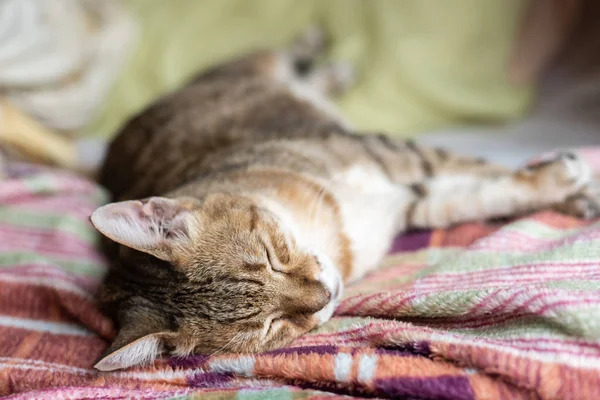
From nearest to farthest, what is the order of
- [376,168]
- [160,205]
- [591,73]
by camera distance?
[160,205] → [376,168] → [591,73]

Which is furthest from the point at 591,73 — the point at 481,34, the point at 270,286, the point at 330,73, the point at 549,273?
the point at 270,286

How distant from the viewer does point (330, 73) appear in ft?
8.16

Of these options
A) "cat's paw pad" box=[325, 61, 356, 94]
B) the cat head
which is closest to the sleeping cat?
the cat head

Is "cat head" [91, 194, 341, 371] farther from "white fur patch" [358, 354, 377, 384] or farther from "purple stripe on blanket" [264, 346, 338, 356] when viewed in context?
"white fur patch" [358, 354, 377, 384]

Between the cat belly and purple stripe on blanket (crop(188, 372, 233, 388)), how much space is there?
1.52 ft

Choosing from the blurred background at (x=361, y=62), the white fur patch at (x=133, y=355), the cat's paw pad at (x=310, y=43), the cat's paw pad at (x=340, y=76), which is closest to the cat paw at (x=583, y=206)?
the blurred background at (x=361, y=62)

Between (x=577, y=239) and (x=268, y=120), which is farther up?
(x=268, y=120)

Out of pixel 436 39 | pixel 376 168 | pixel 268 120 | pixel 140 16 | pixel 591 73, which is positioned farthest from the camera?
pixel 140 16

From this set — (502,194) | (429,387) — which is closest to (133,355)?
(429,387)

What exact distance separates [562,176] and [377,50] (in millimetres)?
1274

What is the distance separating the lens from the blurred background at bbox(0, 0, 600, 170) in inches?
86.8

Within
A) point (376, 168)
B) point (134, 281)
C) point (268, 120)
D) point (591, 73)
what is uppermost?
point (591, 73)

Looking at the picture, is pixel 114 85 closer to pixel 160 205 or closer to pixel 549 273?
pixel 160 205

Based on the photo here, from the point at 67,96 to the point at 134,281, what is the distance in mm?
1369
